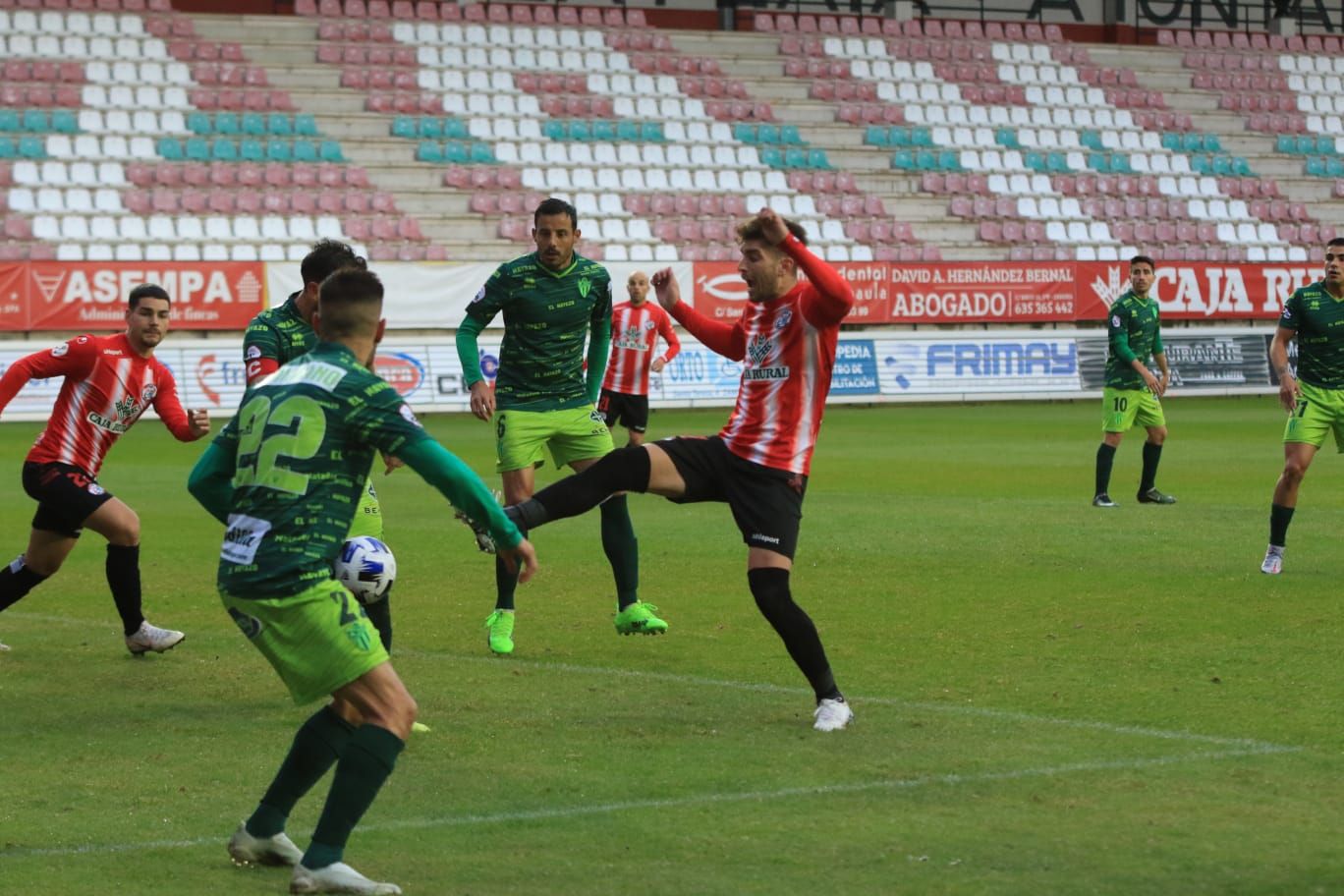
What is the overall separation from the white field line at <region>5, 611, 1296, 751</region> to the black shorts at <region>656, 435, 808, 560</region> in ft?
2.72

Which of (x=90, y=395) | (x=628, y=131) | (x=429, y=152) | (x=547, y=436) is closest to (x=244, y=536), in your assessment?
(x=90, y=395)

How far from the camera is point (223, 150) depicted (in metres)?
36.1

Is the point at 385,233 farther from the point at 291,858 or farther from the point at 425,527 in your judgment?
the point at 291,858

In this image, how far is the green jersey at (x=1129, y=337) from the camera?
18109 mm

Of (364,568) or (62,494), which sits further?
(62,494)

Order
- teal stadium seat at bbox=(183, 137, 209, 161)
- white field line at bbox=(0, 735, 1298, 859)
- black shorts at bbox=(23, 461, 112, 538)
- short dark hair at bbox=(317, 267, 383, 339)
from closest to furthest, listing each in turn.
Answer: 1. short dark hair at bbox=(317, 267, 383, 339)
2. white field line at bbox=(0, 735, 1298, 859)
3. black shorts at bbox=(23, 461, 112, 538)
4. teal stadium seat at bbox=(183, 137, 209, 161)

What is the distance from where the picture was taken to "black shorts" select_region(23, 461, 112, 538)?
9281 millimetres

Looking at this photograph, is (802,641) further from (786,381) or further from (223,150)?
(223,150)

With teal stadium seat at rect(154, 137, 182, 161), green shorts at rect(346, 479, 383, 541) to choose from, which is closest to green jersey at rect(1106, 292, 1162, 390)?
green shorts at rect(346, 479, 383, 541)

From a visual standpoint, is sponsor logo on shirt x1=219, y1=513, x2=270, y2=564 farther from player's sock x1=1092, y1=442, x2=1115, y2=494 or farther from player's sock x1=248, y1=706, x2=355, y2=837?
player's sock x1=1092, y1=442, x2=1115, y2=494

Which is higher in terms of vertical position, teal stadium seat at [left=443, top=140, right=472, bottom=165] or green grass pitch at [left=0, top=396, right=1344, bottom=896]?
green grass pitch at [left=0, top=396, right=1344, bottom=896]

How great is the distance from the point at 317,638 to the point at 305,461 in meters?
0.49

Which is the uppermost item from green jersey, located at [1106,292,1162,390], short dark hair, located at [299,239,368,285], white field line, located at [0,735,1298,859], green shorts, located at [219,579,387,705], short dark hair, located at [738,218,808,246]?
short dark hair, located at [738,218,808,246]

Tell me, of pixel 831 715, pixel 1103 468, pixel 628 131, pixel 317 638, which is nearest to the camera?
pixel 317 638
